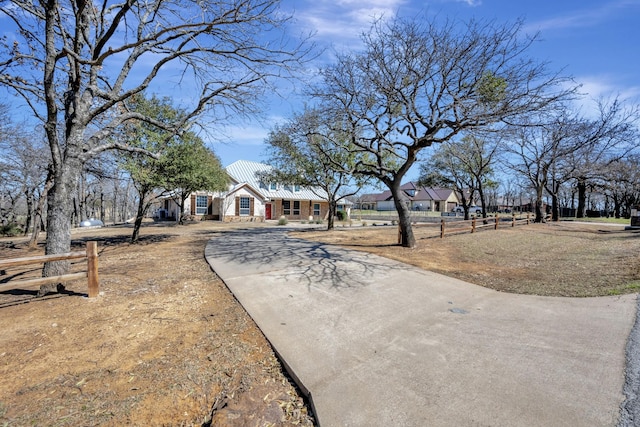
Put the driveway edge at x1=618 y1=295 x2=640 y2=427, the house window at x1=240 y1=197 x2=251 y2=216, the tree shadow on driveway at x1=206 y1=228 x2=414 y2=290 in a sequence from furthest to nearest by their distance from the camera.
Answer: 1. the house window at x1=240 y1=197 x2=251 y2=216
2. the tree shadow on driveway at x1=206 y1=228 x2=414 y2=290
3. the driveway edge at x1=618 y1=295 x2=640 y2=427

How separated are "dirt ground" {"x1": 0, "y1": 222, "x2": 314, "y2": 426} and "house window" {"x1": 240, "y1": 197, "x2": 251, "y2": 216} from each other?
24893mm

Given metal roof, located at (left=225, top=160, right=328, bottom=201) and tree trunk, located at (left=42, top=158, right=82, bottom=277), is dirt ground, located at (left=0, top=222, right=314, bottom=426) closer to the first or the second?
tree trunk, located at (left=42, top=158, right=82, bottom=277)

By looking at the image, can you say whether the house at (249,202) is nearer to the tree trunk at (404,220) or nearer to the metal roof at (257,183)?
the metal roof at (257,183)

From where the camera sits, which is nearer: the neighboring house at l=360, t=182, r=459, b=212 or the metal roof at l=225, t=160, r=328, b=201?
the metal roof at l=225, t=160, r=328, b=201

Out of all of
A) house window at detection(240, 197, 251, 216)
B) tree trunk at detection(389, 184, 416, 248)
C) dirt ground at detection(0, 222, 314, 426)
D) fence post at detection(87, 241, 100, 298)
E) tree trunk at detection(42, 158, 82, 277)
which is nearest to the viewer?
dirt ground at detection(0, 222, 314, 426)

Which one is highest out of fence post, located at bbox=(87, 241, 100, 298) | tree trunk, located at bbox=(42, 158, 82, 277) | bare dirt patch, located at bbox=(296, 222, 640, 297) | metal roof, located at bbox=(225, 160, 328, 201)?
metal roof, located at bbox=(225, 160, 328, 201)

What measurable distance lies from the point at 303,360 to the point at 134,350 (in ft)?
7.37

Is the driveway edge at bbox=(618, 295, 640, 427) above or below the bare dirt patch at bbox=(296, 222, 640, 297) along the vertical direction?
below

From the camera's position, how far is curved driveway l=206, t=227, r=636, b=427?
107 inches

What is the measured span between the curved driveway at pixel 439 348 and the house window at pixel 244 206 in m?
24.3

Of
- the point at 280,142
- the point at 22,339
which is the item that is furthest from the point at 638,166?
the point at 22,339

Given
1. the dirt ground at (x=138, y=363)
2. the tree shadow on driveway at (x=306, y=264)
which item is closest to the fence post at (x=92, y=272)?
the dirt ground at (x=138, y=363)

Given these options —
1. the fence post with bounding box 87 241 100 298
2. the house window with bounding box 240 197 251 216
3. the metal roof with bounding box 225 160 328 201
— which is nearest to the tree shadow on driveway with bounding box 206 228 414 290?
the fence post with bounding box 87 241 100 298

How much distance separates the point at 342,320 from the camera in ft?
15.4
